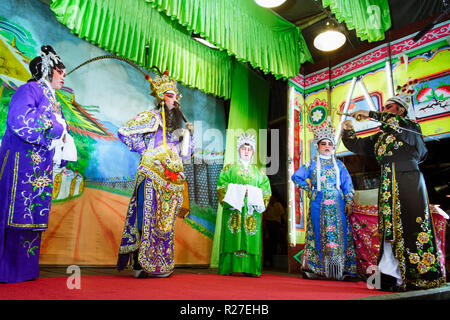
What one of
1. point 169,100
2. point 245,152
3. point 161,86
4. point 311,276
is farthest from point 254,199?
point 161,86

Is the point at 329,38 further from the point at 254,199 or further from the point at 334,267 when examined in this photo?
the point at 334,267

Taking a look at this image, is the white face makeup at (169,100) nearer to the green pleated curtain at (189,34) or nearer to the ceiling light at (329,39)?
the green pleated curtain at (189,34)

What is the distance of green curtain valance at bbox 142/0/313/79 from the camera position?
12.0 ft

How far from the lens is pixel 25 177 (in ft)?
7.63

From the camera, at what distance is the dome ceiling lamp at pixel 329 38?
4352mm

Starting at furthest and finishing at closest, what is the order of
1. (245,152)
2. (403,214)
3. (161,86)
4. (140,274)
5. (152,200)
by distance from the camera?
(245,152) < (161,86) < (152,200) < (140,274) < (403,214)

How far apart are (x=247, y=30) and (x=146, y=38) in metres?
1.29

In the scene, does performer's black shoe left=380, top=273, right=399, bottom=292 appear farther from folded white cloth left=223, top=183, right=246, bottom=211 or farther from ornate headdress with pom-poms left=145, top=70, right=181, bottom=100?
ornate headdress with pom-poms left=145, top=70, right=181, bottom=100

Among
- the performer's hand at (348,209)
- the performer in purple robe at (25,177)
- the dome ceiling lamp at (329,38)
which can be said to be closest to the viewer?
the performer in purple robe at (25,177)

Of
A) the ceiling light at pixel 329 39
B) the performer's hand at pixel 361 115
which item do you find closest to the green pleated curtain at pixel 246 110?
the ceiling light at pixel 329 39

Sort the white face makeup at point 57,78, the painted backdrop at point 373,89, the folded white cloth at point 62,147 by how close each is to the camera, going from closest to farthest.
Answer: the folded white cloth at point 62,147 < the white face makeup at point 57,78 < the painted backdrop at point 373,89

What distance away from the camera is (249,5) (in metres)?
4.36

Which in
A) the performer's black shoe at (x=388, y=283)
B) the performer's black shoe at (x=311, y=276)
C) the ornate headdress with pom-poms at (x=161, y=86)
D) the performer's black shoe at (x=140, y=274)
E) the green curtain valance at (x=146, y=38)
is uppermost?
the green curtain valance at (x=146, y=38)

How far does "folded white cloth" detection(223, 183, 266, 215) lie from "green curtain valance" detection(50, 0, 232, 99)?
185 cm
